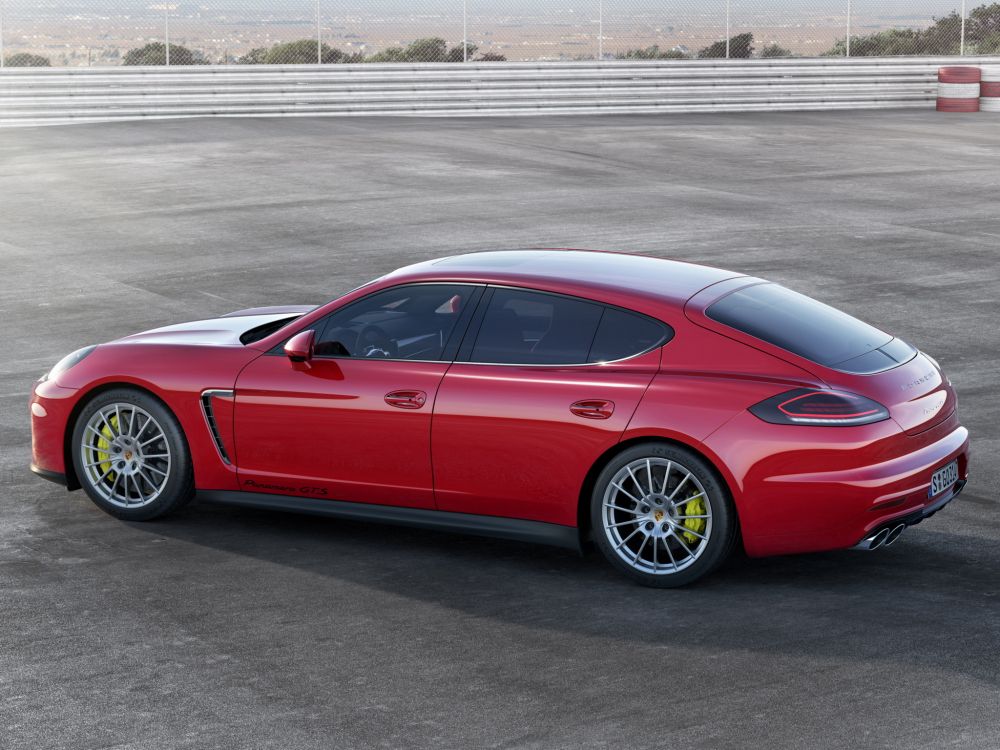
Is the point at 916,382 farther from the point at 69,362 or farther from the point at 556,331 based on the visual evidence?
the point at 69,362

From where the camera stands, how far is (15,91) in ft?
94.3

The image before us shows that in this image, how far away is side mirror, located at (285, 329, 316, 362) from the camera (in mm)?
7570

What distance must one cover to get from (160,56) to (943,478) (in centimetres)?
2664

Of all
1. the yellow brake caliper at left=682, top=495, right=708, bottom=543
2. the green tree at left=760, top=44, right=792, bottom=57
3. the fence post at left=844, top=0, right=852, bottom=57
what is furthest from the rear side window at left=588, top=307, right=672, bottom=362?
the fence post at left=844, top=0, right=852, bottom=57

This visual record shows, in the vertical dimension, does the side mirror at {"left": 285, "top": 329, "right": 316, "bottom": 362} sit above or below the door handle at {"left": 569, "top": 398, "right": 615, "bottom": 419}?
above

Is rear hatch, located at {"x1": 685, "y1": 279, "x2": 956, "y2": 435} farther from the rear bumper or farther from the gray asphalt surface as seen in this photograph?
the gray asphalt surface

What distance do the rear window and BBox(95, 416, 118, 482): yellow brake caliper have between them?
131 inches

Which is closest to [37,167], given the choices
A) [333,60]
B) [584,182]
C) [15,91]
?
[15,91]

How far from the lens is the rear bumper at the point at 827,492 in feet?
21.8

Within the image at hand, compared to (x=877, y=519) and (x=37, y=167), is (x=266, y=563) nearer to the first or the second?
(x=877, y=519)

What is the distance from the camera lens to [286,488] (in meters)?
7.75

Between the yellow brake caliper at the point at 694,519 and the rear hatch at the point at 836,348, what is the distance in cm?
79

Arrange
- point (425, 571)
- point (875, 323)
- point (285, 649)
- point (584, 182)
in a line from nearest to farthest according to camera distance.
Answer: point (285, 649), point (425, 571), point (875, 323), point (584, 182)

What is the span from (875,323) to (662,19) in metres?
24.4
